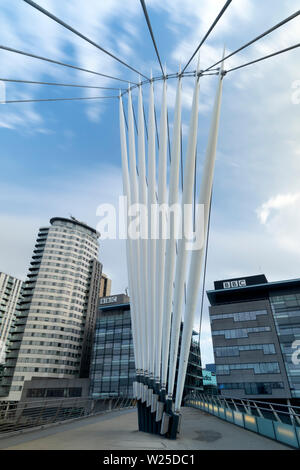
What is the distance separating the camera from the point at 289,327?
189 ft

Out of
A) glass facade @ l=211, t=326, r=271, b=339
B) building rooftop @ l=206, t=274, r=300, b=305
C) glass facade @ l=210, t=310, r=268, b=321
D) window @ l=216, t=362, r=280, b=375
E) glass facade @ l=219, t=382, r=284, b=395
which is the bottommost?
glass facade @ l=219, t=382, r=284, b=395

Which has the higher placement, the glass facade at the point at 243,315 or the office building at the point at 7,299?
the office building at the point at 7,299

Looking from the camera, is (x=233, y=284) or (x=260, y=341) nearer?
(x=260, y=341)

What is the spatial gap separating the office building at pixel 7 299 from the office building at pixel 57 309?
38236 millimetres

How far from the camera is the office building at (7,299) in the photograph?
124 m

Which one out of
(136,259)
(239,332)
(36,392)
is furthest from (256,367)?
(36,392)

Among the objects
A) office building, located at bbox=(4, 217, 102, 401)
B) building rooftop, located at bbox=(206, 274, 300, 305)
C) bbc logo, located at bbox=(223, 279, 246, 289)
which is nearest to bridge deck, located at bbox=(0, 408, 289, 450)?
building rooftop, located at bbox=(206, 274, 300, 305)

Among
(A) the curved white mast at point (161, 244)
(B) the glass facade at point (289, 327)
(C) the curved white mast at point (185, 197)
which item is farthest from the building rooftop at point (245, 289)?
(C) the curved white mast at point (185, 197)

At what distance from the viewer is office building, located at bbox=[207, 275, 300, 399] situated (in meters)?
53.5

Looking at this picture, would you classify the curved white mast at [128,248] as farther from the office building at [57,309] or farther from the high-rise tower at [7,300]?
the high-rise tower at [7,300]

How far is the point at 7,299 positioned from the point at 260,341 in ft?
380

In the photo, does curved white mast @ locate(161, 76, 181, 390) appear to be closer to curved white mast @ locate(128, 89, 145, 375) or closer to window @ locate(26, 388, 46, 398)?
curved white mast @ locate(128, 89, 145, 375)

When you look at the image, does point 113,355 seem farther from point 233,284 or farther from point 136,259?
point 136,259

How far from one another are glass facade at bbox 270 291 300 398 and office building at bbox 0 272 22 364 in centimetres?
11291
